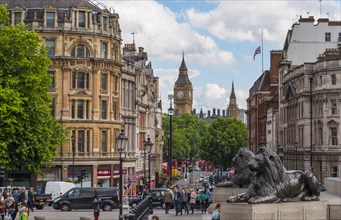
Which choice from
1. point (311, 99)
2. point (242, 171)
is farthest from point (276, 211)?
Answer: point (311, 99)

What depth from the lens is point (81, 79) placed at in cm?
7569

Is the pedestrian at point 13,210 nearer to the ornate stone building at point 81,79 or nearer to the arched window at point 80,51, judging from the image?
the ornate stone building at point 81,79

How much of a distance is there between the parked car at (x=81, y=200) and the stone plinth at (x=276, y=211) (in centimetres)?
2879

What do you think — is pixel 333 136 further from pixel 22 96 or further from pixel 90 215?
pixel 90 215

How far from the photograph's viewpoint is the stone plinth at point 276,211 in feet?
73.5

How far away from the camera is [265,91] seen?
438 ft

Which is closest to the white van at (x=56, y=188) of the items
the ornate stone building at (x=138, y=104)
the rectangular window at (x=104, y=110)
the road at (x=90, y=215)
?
the road at (x=90, y=215)

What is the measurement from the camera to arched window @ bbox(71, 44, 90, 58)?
75.1 metres

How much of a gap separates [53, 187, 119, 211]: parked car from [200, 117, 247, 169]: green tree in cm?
10336

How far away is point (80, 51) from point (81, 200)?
26277mm

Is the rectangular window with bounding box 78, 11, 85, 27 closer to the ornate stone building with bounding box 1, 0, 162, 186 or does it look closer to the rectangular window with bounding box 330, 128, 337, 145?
the ornate stone building with bounding box 1, 0, 162, 186

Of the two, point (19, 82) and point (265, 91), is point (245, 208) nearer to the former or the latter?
point (19, 82)

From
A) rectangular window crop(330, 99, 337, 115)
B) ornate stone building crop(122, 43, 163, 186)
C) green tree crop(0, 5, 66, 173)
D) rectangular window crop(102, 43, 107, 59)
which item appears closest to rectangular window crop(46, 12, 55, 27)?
rectangular window crop(102, 43, 107, 59)

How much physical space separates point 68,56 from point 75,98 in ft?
13.3
